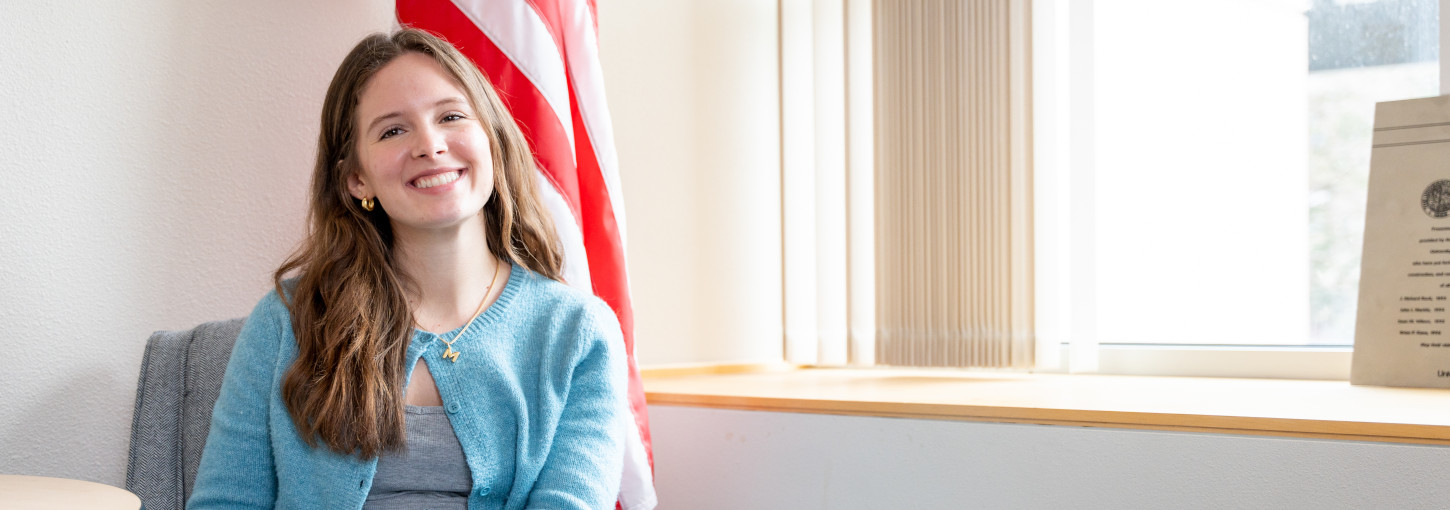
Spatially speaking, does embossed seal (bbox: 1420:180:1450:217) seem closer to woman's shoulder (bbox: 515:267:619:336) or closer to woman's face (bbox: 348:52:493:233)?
woman's shoulder (bbox: 515:267:619:336)

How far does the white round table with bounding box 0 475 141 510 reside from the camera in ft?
3.24

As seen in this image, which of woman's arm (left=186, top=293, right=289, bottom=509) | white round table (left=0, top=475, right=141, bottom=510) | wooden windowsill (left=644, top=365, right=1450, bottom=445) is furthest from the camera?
wooden windowsill (left=644, top=365, right=1450, bottom=445)

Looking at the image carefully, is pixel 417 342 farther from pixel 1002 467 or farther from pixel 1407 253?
pixel 1407 253

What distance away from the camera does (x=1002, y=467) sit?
1498 mm

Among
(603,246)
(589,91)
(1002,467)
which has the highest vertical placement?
(589,91)

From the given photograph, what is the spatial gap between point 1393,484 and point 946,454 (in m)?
0.55

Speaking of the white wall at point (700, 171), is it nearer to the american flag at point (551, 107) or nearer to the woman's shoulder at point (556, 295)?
the american flag at point (551, 107)

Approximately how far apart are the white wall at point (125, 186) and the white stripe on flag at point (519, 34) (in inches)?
13.0

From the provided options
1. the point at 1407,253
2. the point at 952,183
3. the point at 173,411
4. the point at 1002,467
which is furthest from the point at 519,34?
the point at 1407,253

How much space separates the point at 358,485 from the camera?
3.89 ft

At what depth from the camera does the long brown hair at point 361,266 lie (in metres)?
1.19

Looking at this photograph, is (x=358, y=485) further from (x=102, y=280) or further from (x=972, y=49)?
(x=972, y=49)

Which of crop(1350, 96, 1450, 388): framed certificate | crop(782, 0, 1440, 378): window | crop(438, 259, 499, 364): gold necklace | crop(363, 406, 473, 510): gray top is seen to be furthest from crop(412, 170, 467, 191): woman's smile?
crop(1350, 96, 1450, 388): framed certificate

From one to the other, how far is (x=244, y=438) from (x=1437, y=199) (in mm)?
1689
